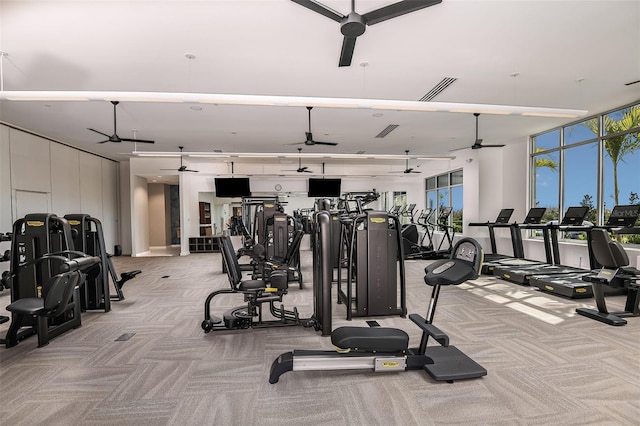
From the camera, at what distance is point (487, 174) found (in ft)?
→ 31.8

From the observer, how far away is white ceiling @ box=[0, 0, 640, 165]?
3.02 metres

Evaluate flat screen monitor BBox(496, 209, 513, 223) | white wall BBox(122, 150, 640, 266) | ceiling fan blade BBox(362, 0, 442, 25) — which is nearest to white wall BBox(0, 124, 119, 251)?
white wall BBox(122, 150, 640, 266)

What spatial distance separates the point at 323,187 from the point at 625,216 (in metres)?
8.69

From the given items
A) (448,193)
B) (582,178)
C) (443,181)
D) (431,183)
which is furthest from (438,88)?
(431,183)

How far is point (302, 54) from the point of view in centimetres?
384

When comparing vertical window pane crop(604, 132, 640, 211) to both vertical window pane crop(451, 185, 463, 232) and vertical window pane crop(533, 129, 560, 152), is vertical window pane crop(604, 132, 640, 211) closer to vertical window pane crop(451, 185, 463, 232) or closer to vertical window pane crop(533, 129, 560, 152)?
vertical window pane crop(533, 129, 560, 152)

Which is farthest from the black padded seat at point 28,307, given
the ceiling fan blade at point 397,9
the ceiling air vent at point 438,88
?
the ceiling air vent at point 438,88

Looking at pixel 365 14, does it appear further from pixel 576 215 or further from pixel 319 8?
pixel 576 215

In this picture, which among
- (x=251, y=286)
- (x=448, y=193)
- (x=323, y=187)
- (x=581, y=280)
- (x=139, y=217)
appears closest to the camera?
(x=251, y=286)

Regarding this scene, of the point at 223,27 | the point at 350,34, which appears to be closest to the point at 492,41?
the point at 350,34

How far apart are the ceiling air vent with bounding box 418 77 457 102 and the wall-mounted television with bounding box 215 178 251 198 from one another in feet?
25.4

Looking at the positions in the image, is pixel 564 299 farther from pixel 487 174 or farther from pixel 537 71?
pixel 487 174

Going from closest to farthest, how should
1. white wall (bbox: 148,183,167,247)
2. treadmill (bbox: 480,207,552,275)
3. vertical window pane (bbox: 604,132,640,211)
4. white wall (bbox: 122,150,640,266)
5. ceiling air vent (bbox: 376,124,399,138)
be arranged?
1. vertical window pane (bbox: 604,132,640,211)
2. treadmill (bbox: 480,207,552,275)
3. ceiling air vent (bbox: 376,124,399,138)
4. white wall (bbox: 122,150,640,266)
5. white wall (bbox: 148,183,167,247)

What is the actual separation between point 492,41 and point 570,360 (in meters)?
3.58
